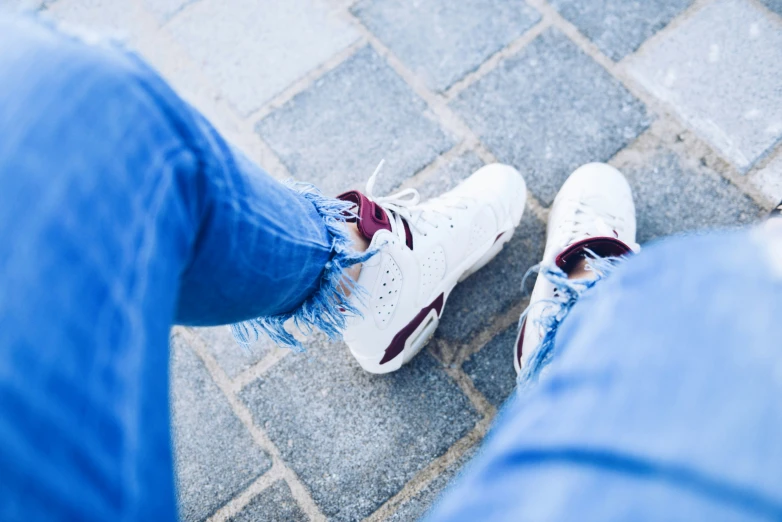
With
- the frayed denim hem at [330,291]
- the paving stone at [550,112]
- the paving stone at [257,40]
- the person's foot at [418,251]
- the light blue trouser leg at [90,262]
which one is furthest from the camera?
the paving stone at [257,40]

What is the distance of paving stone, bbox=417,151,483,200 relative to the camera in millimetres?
1313

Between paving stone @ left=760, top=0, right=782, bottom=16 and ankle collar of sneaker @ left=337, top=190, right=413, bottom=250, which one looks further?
paving stone @ left=760, top=0, right=782, bottom=16

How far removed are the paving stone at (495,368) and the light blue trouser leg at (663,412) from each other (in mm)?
662

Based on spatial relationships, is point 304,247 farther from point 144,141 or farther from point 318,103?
point 318,103

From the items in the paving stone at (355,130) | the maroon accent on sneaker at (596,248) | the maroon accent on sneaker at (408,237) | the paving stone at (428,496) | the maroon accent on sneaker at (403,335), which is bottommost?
the paving stone at (428,496)

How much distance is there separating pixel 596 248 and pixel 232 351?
82 centimetres

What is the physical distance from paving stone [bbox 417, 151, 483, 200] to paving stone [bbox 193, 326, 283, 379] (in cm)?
51

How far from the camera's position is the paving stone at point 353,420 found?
1.12 metres

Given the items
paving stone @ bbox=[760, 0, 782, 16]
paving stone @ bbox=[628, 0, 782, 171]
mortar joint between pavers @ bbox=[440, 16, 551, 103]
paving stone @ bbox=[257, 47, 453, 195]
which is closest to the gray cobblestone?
paving stone @ bbox=[257, 47, 453, 195]

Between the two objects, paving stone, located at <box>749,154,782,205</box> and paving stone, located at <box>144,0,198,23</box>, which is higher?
paving stone, located at <box>144,0,198,23</box>

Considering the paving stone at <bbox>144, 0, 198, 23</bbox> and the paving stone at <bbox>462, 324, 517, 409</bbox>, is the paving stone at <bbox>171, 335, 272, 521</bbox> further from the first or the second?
the paving stone at <bbox>144, 0, 198, 23</bbox>

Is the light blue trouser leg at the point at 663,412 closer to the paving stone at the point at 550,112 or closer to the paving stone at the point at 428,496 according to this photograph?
the paving stone at the point at 428,496

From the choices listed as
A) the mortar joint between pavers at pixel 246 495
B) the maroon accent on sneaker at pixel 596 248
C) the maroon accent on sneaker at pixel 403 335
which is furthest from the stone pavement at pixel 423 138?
the maroon accent on sneaker at pixel 596 248

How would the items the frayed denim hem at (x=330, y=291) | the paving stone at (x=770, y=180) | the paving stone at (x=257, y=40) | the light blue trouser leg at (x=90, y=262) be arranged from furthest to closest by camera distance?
the paving stone at (x=257, y=40) < the paving stone at (x=770, y=180) < the frayed denim hem at (x=330, y=291) < the light blue trouser leg at (x=90, y=262)
